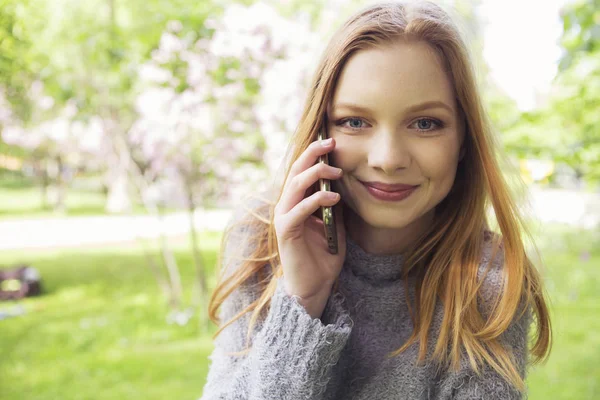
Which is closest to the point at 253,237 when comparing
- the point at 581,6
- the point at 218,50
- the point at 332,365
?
the point at 332,365

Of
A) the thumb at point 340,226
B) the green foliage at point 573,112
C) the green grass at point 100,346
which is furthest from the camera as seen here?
the green grass at point 100,346

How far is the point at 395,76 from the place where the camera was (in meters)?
1.10

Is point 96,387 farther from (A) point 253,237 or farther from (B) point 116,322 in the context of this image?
(A) point 253,237

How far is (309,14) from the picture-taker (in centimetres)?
465

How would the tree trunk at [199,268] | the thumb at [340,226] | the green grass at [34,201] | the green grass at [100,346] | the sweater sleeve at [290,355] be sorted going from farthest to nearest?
the green grass at [34,201] < the tree trunk at [199,268] < the green grass at [100,346] < the thumb at [340,226] < the sweater sleeve at [290,355]

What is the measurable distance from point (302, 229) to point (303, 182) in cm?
11

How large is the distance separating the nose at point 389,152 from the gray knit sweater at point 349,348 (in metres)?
0.28

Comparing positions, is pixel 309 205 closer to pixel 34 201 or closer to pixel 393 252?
pixel 393 252

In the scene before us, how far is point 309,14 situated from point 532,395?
344cm

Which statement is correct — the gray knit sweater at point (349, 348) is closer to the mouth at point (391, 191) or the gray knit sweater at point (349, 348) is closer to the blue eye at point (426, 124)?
the mouth at point (391, 191)

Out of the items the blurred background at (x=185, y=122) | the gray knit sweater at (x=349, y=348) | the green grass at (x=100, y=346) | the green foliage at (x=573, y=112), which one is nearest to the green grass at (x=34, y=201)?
the green grass at (x=100, y=346)

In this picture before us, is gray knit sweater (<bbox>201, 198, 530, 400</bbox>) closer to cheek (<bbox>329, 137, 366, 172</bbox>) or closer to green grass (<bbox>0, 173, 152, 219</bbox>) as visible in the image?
cheek (<bbox>329, 137, 366, 172</bbox>)

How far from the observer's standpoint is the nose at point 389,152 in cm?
110

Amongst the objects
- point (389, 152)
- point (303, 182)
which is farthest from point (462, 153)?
point (303, 182)
